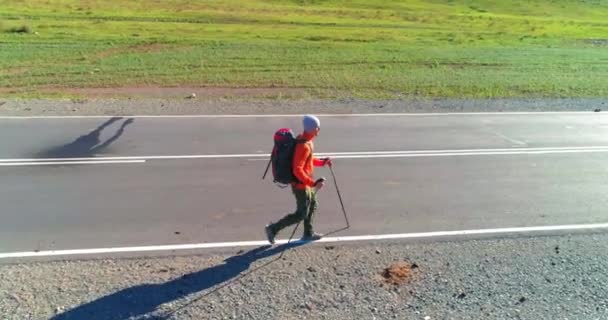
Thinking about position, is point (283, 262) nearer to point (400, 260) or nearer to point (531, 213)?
point (400, 260)

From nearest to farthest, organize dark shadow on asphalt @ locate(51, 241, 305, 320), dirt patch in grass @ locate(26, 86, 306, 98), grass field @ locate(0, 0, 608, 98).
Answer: dark shadow on asphalt @ locate(51, 241, 305, 320) < dirt patch in grass @ locate(26, 86, 306, 98) < grass field @ locate(0, 0, 608, 98)

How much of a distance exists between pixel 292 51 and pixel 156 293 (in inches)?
805

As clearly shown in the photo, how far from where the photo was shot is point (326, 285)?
20.7 ft

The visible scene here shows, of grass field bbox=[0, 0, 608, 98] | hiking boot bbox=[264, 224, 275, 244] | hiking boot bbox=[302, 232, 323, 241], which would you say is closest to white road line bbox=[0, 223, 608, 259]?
hiking boot bbox=[302, 232, 323, 241]

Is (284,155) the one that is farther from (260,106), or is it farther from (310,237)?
(260,106)

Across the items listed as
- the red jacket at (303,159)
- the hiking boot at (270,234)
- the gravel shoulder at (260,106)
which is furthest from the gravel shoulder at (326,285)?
the gravel shoulder at (260,106)

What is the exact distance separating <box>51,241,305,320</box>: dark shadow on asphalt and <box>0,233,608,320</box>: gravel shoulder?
1 cm

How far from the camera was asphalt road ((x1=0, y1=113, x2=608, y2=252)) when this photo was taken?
7926mm

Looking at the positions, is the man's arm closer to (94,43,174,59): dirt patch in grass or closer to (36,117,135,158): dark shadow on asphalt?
(36,117,135,158): dark shadow on asphalt

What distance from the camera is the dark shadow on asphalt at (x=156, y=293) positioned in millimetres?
5660

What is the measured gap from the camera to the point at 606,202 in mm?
9234

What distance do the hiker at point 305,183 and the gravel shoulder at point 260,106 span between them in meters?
7.53

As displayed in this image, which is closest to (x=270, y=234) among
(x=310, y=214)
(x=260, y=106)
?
(x=310, y=214)

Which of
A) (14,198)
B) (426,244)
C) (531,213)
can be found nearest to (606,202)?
(531,213)
